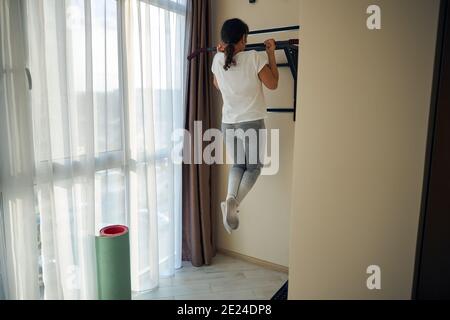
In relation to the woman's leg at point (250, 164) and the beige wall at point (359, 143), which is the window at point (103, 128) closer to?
the woman's leg at point (250, 164)

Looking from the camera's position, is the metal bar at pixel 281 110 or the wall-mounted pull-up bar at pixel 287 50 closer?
the wall-mounted pull-up bar at pixel 287 50

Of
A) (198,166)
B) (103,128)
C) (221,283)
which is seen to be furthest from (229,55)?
(221,283)

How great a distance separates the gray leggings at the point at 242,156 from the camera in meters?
2.11

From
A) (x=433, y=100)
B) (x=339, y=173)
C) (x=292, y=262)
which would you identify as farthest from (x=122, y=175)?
(x=433, y=100)

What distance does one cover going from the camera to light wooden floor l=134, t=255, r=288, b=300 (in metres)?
2.42

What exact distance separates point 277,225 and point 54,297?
5.55 ft

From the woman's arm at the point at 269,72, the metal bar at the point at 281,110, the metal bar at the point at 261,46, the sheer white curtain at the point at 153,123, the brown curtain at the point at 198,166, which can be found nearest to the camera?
the woman's arm at the point at 269,72

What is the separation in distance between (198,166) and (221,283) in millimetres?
947

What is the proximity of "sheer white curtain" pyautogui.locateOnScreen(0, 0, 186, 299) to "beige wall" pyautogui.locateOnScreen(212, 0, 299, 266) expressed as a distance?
1.71 feet

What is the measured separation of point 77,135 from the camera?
1940 mm

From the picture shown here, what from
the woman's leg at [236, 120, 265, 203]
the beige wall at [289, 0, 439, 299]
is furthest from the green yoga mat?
the beige wall at [289, 0, 439, 299]

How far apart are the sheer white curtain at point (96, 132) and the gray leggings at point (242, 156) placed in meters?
0.62

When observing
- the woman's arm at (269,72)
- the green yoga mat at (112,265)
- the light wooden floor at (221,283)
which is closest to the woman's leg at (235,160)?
the woman's arm at (269,72)

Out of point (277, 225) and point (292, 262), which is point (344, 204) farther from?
point (277, 225)
